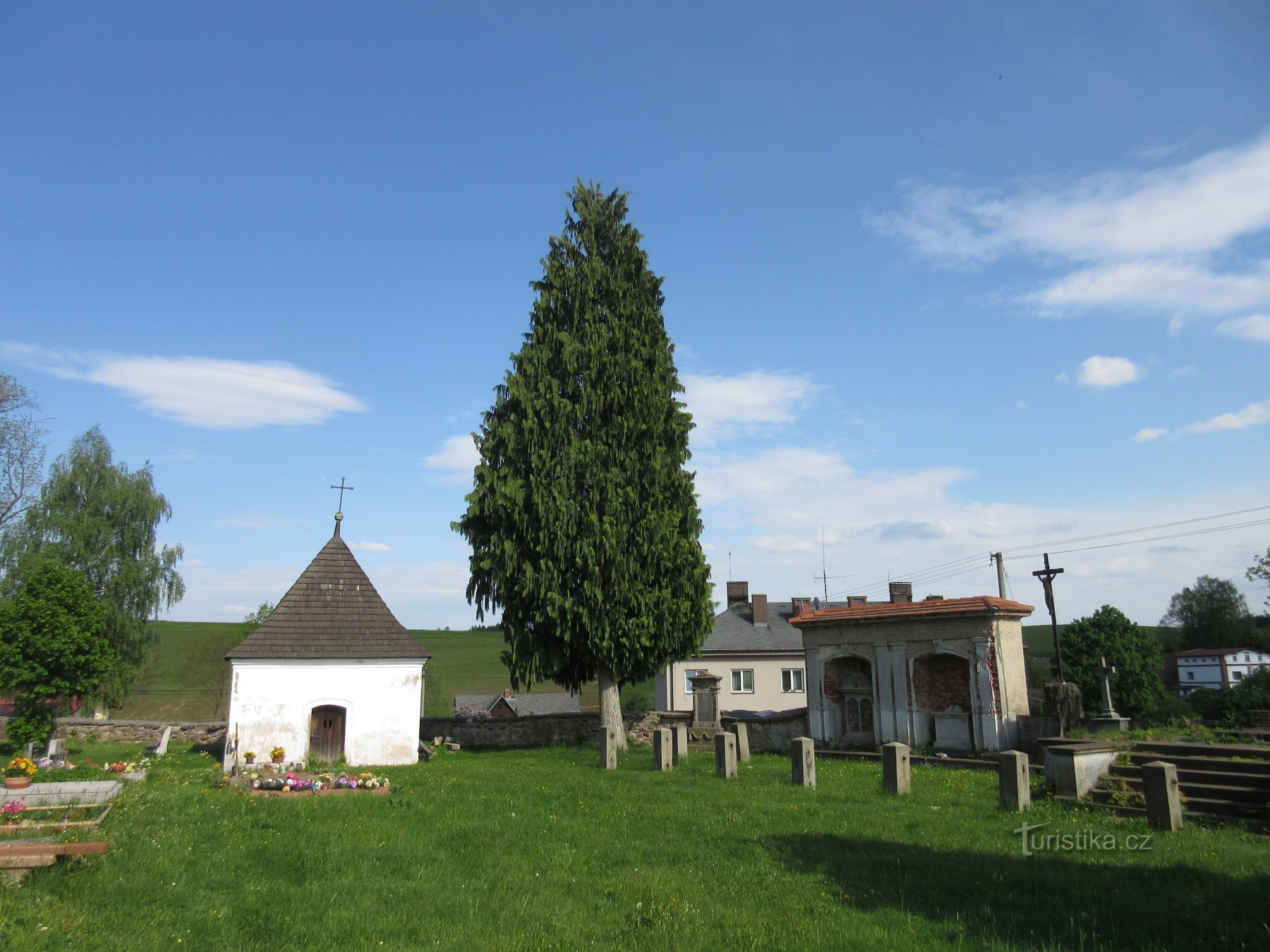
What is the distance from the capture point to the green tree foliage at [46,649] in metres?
24.9

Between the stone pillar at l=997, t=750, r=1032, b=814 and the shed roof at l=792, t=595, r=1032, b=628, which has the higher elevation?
the shed roof at l=792, t=595, r=1032, b=628

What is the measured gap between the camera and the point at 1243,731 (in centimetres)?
A: 1581

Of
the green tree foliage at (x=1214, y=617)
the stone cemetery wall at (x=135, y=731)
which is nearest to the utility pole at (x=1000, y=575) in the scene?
the stone cemetery wall at (x=135, y=731)

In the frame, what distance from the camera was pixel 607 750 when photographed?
69.0 feet

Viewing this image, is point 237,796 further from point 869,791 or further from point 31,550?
point 31,550

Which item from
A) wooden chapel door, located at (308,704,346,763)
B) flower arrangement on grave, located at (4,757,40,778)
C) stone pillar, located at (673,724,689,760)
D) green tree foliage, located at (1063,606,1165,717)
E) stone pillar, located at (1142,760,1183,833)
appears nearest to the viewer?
stone pillar, located at (1142,760,1183,833)

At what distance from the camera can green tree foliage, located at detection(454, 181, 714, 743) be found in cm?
2430

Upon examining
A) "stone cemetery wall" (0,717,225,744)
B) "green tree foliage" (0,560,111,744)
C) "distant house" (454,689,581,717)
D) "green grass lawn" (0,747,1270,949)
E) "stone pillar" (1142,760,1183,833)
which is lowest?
"distant house" (454,689,581,717)

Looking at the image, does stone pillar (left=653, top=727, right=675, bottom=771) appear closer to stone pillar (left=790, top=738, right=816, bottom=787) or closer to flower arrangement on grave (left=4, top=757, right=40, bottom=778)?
stone pillar (left=790, top=738, right=816, bottom=787)

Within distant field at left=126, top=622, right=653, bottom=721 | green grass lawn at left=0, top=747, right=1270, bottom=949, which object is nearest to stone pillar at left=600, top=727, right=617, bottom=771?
green grass lawn at left=0, top=747, right=1270, bottom=949

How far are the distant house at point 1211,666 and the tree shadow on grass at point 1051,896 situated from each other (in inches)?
3070

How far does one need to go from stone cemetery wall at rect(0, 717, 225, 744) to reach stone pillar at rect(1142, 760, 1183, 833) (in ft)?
102

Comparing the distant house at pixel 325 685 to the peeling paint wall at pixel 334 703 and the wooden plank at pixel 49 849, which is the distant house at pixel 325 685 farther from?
the wooden plank at pixel 49 849

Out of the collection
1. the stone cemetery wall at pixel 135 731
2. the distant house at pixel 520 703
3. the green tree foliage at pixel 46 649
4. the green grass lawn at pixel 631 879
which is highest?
the green tree foliage at pixel 46 649
